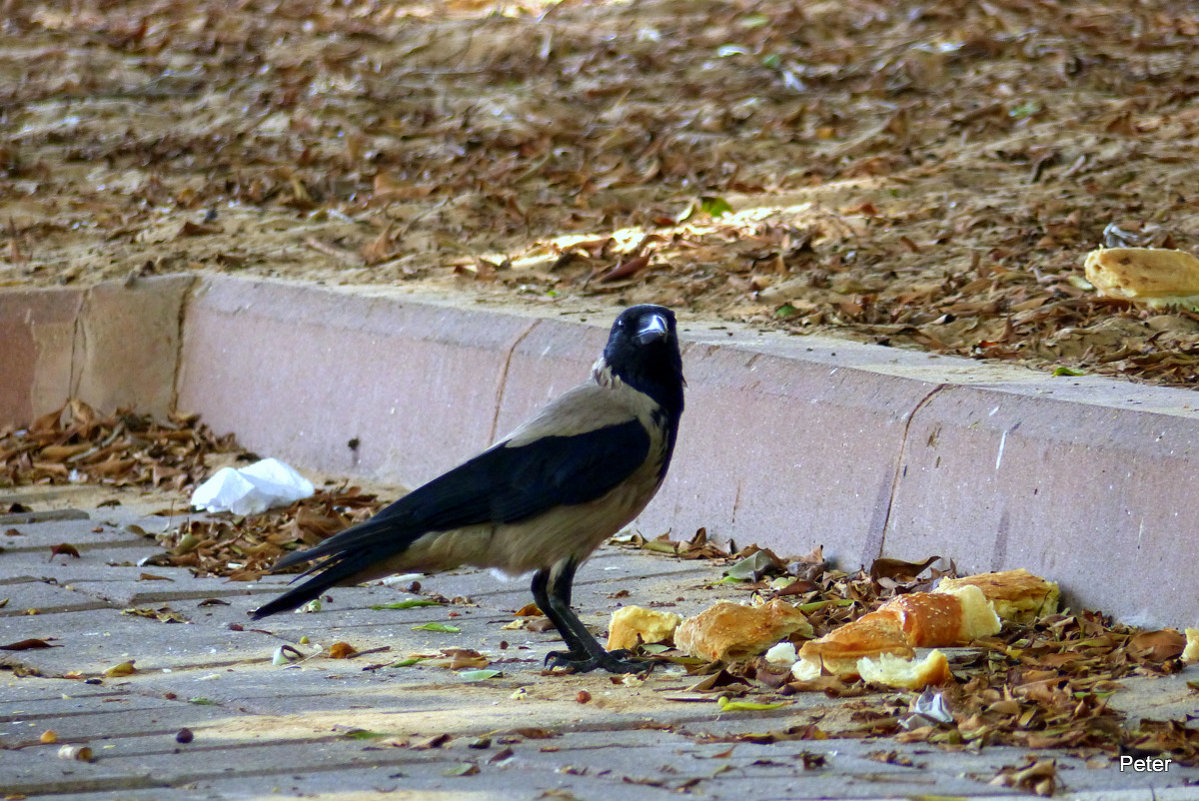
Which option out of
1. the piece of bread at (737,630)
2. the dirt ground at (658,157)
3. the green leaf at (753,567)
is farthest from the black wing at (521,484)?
the dirt ground at (658,157)

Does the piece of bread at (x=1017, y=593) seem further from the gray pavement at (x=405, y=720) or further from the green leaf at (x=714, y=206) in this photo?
the green leaf at (x=714, y=206)

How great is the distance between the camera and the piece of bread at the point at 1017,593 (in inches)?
178

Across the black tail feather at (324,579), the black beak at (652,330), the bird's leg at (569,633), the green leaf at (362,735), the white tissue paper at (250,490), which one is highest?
the black beak at (652,330)

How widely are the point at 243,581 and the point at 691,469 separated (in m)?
1.67

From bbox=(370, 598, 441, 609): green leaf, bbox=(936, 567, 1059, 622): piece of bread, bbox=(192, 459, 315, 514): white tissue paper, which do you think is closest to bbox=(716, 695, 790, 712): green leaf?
bbox=(936, 567, 1059, 622): piece of bread

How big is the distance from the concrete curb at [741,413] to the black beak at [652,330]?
96 centimetres

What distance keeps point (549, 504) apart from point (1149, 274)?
2.89m

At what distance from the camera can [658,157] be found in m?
9.84

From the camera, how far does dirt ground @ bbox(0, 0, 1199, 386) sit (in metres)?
7.18

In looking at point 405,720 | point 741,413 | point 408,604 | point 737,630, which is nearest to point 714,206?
point 741,413

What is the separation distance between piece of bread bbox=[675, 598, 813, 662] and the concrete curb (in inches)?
30.7

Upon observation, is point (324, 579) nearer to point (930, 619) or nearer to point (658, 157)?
point (930, 619)

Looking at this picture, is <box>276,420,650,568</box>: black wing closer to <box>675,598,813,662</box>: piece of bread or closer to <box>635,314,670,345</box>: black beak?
<box>635,314,670,345</box>: black beak

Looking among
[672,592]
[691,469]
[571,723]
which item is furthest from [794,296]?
[571,723]
